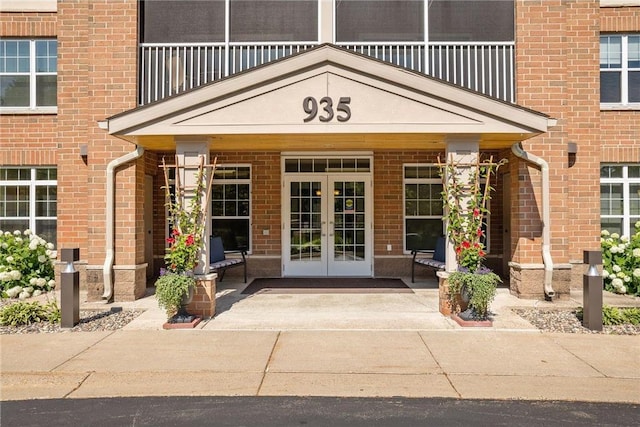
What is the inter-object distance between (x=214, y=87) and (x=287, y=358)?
13.5 feet

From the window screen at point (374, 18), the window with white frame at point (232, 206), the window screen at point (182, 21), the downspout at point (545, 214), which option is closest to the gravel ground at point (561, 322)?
the downspout at point (545, 214)

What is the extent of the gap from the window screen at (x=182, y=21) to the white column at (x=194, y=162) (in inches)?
121

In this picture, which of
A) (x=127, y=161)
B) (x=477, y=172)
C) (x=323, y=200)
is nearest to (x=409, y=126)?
(x=477, y=172)

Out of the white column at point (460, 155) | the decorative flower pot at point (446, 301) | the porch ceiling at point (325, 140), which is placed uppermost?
the porch ceiling at point (325, 140)

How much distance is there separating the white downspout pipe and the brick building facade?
11 cm

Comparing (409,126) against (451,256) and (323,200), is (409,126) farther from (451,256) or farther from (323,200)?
(323,200)

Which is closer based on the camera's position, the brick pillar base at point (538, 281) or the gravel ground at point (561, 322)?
the gravel ground at point (561, 322)

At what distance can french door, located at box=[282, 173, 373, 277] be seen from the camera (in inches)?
448

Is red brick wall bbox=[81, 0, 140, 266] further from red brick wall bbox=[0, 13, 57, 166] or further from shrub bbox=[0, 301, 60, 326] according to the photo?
red brick wall bbox=[0, 13, 57, 166]

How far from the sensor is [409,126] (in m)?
7.38

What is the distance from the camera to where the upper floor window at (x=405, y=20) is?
31.8 feet

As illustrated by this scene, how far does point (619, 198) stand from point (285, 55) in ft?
26.6

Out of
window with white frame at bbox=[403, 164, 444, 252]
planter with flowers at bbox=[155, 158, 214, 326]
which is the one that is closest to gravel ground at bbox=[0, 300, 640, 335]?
planter with flowers at bbox=[155, 158, 214, 326]

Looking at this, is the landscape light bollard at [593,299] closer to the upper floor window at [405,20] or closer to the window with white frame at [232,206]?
the upper floor window at [405,20]
